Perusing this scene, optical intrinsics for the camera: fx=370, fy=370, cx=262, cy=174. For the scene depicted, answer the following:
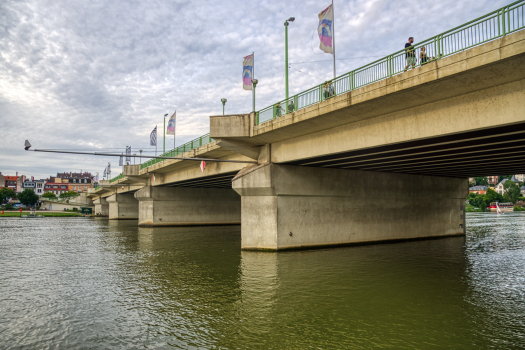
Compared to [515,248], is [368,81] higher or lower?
higher

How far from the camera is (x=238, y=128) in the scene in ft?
75.6

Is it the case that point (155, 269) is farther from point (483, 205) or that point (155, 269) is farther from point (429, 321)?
point (483, 205)

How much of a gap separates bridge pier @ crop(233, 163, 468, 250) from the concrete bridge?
0.07 metres

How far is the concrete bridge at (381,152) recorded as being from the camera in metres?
12.2

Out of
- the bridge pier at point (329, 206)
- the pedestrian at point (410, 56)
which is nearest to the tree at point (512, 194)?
the bridge pier at point (329, 206)

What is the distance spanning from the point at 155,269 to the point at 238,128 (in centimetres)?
985

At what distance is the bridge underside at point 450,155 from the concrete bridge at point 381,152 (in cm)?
6

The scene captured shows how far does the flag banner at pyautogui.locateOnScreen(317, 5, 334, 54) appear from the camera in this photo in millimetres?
20547

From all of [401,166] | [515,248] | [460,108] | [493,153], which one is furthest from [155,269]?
[515,248]

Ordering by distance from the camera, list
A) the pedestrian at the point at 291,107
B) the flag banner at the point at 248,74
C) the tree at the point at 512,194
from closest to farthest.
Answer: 1. the pedestrian at the point at 291,107
2. the flag banner at the point at 248,74
3. the tree at the point at 512,194

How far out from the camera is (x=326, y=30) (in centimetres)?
2061

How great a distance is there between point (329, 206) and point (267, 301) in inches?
522

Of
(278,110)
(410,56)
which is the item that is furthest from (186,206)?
(410,56)

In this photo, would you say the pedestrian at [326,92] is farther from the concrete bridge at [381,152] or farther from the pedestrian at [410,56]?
the pedestrian at [410,56]
